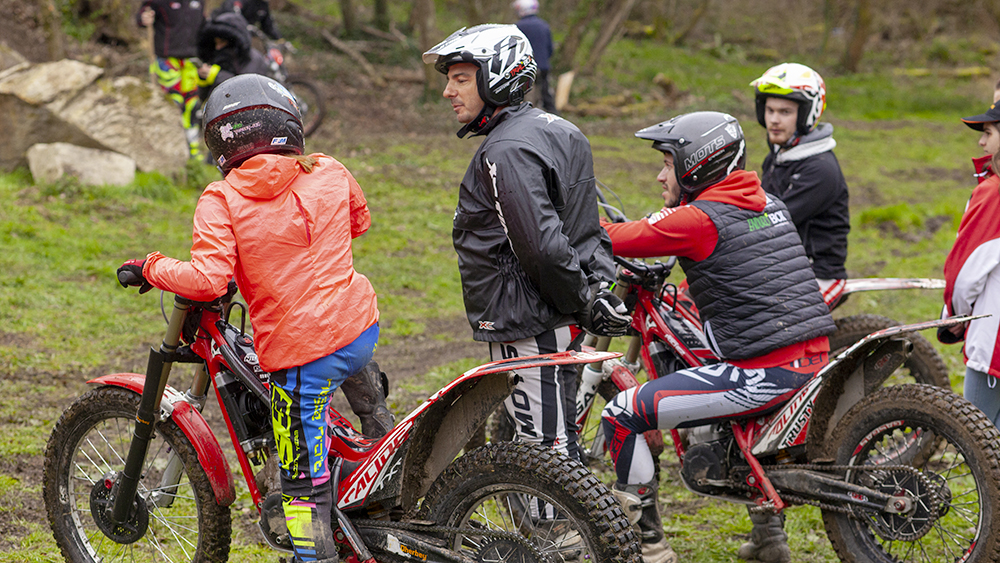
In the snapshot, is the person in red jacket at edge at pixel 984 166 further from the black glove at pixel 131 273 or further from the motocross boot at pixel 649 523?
the black glove at pixel 131 273

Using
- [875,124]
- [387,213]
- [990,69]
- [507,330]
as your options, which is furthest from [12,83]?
[990,69]

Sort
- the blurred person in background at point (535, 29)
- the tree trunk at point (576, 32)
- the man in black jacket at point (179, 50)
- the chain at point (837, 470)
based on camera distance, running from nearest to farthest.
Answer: the chain at point (837, 470) → the man in black jacket at point (179, 50) → the blurred person in background at point (535, 29) → the tree trunk at point (576, 32)

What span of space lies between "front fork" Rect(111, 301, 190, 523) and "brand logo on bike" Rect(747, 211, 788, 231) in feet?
7.66

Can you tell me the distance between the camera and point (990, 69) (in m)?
27.1

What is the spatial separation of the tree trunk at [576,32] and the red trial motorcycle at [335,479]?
16.4 m

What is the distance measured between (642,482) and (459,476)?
115 centimetres

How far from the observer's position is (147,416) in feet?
11.0

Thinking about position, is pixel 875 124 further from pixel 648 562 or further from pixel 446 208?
pixel 648 562

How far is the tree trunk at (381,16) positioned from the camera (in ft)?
68.4

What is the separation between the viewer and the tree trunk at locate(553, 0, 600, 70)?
18812 millimetres

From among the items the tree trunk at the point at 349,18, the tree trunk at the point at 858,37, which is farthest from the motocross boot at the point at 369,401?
the tree trunk at the point at 858,37

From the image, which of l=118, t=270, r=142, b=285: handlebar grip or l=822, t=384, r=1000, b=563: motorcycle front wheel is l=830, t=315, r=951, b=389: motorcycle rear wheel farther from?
l=118, t=270, r=142, b=285: handlebar grip

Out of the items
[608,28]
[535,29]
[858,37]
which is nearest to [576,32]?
Result: [608,28]

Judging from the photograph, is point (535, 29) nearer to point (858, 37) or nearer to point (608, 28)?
point (608, 28)
